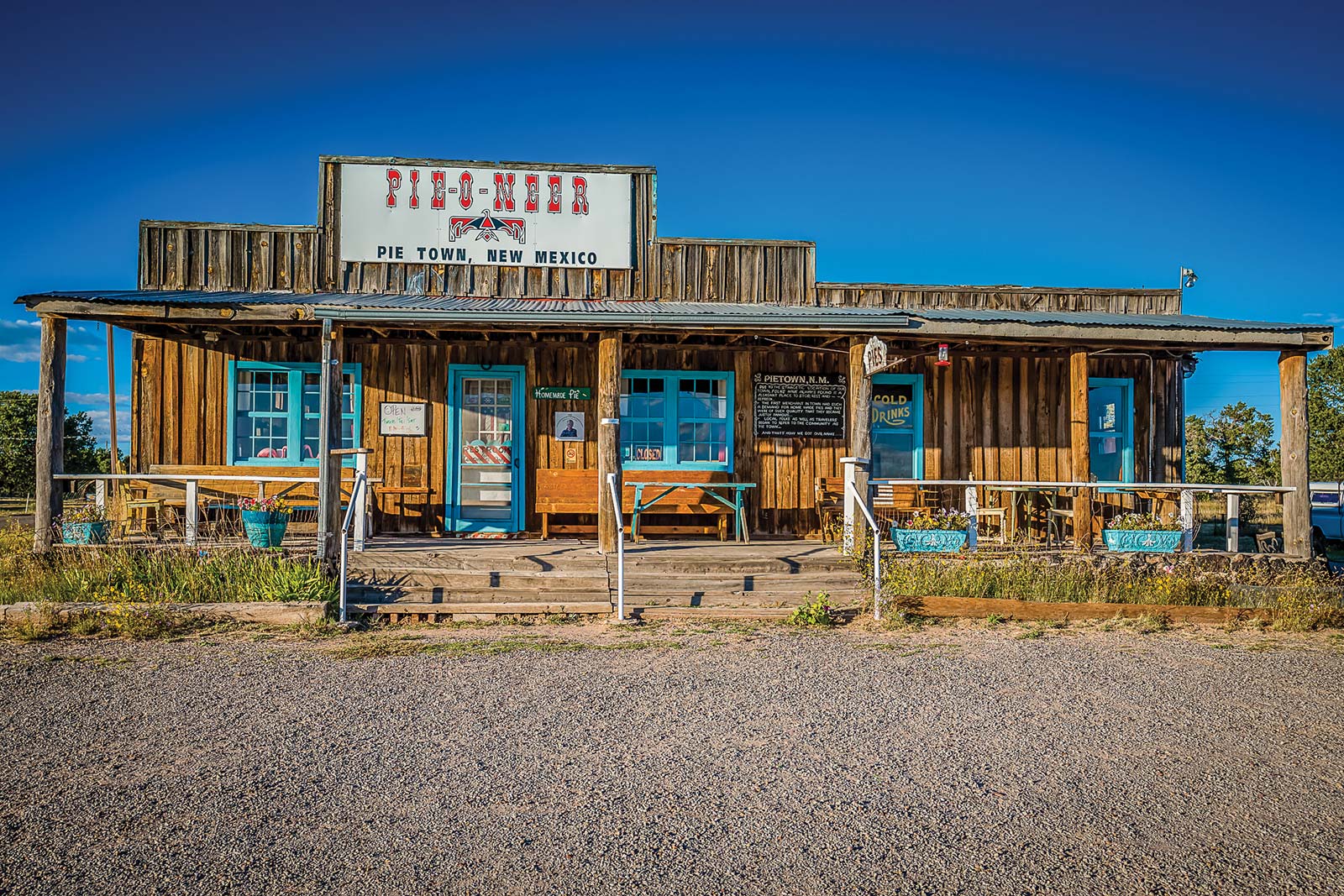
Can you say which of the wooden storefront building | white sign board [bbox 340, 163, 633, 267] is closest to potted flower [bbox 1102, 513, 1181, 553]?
the wooden storefront building

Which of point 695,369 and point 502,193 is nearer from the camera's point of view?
point 695,369

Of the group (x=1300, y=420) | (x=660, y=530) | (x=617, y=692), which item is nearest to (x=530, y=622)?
(x=617, y=692)

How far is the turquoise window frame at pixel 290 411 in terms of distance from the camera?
11289mm

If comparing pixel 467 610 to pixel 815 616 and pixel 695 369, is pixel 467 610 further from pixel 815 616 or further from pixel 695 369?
pixel 695 369

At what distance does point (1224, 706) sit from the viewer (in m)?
5.48

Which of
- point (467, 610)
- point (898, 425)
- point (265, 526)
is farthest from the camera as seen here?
point (898, 425)

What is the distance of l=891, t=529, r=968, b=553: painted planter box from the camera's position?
8.60m

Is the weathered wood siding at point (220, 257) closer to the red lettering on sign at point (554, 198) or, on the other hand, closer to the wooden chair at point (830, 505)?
the red lettering on sign at point (554, 198)

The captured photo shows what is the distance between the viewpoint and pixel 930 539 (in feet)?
28.3

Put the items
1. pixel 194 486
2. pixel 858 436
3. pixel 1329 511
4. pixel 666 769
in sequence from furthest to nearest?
pixel 1329 511
pixel 858 436
pixel 194 486
pixel 666 769

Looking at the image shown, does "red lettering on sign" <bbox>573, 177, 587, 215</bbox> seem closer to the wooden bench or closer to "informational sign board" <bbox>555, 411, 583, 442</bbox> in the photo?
"informational sign board" <bbox>555, 411, 583, 442</bbox>

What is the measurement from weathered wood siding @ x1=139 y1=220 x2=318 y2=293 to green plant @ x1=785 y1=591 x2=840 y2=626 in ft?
25.6

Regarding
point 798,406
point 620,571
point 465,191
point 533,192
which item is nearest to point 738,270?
point 798,406

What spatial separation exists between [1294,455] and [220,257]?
13.1 meters
